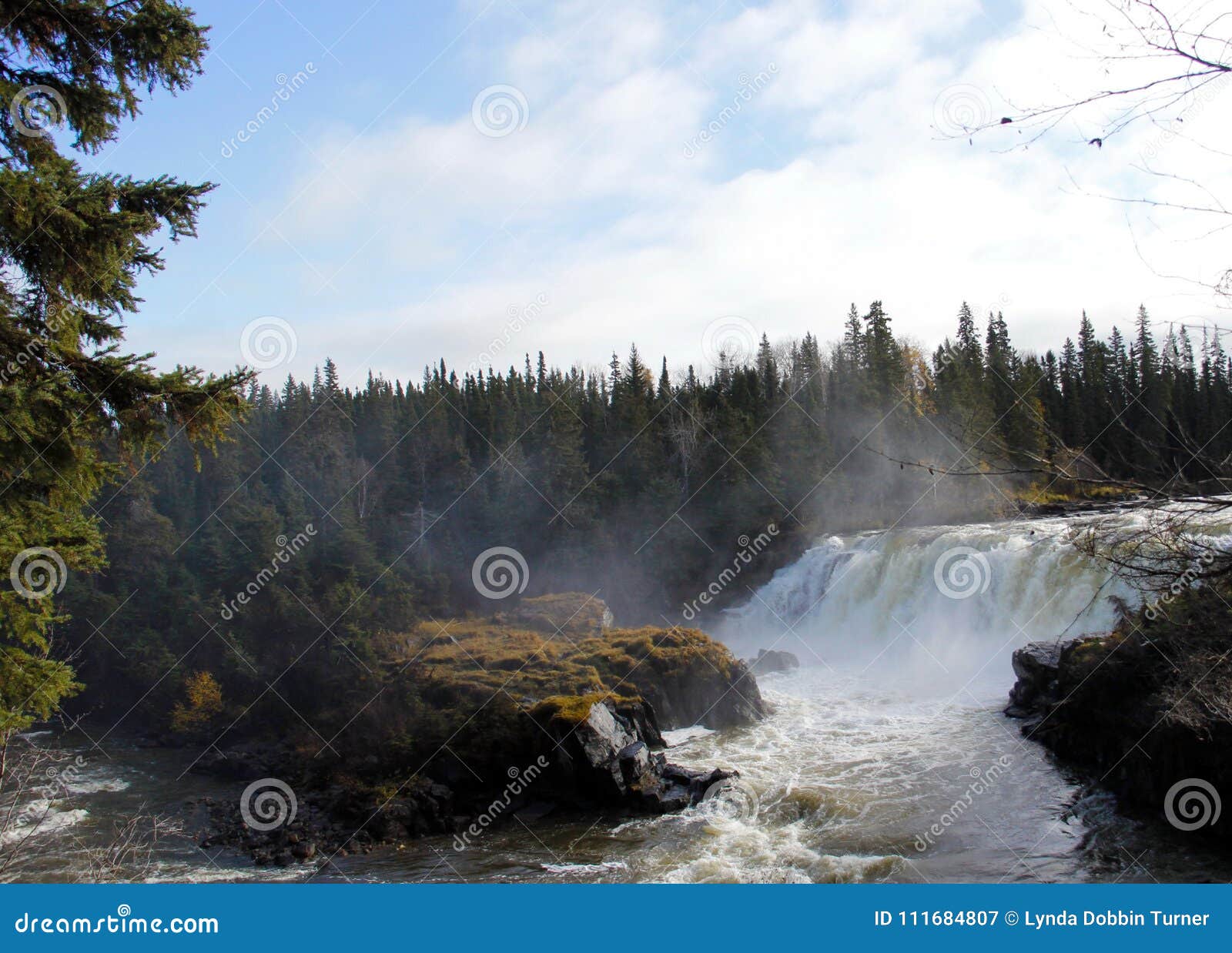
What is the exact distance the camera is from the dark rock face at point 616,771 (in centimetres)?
1747

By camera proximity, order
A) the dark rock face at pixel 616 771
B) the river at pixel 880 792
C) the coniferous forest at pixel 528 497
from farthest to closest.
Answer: the coniferous forest at pixel 528 497
the dark rock face at pixel 616 771
the river at pixel 880 792

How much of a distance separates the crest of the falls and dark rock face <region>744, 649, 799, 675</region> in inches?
42.8

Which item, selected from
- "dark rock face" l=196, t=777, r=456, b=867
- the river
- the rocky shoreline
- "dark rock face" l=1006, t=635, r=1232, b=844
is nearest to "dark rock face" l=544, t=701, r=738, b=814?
the rocky shoreline

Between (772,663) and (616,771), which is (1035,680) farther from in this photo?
(772,663)

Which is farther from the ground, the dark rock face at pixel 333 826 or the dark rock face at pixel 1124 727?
the dark rock face at pixel 1124 727

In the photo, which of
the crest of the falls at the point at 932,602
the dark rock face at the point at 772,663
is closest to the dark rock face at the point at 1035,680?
the crest of the falls at the point at 932,602

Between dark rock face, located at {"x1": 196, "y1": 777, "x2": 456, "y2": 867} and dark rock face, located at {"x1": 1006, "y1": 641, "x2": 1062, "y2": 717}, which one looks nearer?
dark rock face, located at {"x1": 196, "y1": 777, "x2": 456, "y2": 867}

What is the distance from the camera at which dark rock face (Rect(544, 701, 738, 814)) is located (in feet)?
57.3

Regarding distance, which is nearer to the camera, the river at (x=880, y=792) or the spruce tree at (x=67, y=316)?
the spruce tree at (x=67, y=316)

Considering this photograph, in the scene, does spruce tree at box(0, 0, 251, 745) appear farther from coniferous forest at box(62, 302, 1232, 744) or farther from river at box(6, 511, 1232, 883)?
coniferous forest at box(62, 302, 1232, 744)

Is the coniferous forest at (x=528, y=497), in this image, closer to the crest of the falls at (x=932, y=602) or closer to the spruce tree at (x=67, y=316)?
the crest of the falls at (x=932, y=602)

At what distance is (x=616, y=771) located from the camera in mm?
18109

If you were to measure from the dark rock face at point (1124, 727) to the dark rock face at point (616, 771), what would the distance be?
783 cm

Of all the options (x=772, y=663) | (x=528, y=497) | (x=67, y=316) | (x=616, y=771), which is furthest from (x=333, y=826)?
(x=528, y=497)
